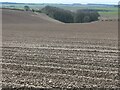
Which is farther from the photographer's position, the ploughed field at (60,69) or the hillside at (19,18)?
the hillside at (19,18)

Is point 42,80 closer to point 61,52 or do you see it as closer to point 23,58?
point 23,58

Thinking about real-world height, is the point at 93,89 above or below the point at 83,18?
above

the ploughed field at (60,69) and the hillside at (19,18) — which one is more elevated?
the ploughed field at (60,69)

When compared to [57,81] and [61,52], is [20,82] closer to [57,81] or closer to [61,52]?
[57,81]

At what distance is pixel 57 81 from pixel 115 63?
439cm

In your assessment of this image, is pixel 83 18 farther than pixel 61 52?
Yes

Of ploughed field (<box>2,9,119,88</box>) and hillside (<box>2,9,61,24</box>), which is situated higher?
ploughed field (<box>2,9,119,88</box>)

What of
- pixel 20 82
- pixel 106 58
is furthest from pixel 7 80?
pixel 106 58

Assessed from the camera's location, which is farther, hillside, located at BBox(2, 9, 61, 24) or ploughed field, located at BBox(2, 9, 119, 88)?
hillside, located at BBox(2, 9, 61, 24)

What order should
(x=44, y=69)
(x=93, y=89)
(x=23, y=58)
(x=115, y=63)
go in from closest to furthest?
(x=93, y=89)
(x=44, y=69)
(x=115, y=63)
(x=23, y=58)

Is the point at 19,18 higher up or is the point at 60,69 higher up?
the point at 60,69

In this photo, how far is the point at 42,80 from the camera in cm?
1106

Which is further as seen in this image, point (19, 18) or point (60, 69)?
point (19, 18)

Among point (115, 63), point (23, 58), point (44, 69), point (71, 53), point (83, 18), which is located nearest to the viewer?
point (44, 69)
